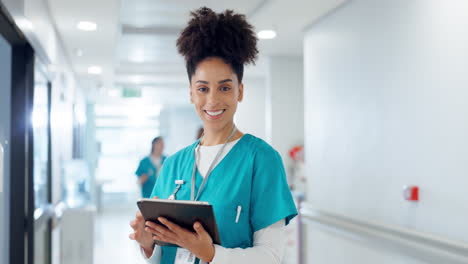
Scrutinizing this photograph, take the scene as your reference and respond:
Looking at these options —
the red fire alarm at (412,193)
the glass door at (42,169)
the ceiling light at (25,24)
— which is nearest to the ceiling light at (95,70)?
the glass door at (42,169)

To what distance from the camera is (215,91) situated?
4.64ft

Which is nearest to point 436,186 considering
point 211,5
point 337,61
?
point 337,61

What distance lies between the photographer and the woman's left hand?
1.27 meters

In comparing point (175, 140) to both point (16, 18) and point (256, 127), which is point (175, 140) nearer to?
point (256, 127)

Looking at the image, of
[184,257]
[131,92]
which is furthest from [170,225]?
[131,92]

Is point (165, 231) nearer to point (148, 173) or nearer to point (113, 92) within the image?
point (148, 173)

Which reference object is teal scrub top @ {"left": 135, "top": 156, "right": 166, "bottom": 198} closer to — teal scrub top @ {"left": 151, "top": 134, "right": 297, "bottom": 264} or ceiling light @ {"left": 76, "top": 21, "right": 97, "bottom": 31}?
ceiling light @ {"left": 76, "top": 21, "right": 97, "bottom": 31}

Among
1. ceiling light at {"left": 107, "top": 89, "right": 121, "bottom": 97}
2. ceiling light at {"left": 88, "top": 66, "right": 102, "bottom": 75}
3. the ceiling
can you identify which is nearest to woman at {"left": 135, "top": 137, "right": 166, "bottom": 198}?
the ceiling

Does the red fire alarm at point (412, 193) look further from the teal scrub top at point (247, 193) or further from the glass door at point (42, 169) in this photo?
the glass door at point (42, 169)

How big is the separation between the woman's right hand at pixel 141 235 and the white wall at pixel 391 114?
5.68ft

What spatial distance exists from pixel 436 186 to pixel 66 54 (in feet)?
16.4

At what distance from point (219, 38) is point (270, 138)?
489 centimetres

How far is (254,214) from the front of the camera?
1373 mm

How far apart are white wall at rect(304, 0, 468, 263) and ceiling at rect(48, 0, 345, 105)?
41 centimetres
